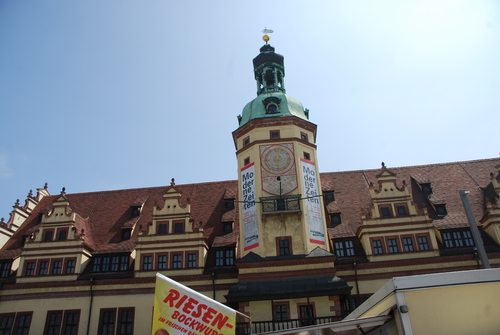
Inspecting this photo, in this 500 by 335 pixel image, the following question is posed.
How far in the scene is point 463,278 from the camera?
12383 mm

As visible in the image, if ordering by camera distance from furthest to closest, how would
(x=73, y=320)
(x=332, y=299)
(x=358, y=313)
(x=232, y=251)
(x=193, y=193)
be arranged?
(x=193, y=193)
(x=232, y=251)
(x=73, y=320)
(x=332, y=299)
(x=358, y=313)

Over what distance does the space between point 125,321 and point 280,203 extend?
39.1 ft

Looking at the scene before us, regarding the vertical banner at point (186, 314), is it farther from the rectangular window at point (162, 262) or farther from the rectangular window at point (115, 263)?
the rectangular window at point (115, 263)

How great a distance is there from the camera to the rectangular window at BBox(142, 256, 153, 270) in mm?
27072

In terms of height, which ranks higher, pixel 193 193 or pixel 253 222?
pixel 193 193

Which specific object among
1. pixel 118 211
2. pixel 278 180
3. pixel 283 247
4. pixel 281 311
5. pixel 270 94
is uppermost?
pixel 270 94

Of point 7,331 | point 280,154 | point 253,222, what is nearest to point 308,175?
point 280,154

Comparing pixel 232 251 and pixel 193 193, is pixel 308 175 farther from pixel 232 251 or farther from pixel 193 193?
pixel 193 193

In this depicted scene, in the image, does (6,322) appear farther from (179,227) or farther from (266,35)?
(266,35)

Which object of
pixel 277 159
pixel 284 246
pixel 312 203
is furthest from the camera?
pixel 277 159

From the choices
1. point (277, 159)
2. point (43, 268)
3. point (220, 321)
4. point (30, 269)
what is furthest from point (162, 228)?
point (220, 321)

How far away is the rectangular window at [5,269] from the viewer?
2788 cm

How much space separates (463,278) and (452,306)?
887 mm

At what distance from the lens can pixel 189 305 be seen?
9750 millimetres
